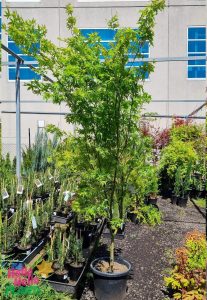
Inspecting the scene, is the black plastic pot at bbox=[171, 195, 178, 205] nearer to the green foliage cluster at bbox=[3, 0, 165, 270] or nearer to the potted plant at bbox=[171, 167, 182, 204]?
the potted plant at bbox=[171, 167, 182, 204]

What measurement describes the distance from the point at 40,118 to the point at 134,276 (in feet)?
36.1

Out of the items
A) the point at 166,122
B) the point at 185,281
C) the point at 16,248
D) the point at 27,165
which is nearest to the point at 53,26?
the point at 166,122

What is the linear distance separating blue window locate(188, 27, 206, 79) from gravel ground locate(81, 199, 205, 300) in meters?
8.59

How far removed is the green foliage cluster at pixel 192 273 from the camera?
2.64 m

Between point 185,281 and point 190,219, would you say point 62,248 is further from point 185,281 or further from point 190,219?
point 190,219

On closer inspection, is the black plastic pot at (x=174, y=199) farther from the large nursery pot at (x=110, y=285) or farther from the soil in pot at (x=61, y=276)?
the soil in pot at (x=61, y=276)

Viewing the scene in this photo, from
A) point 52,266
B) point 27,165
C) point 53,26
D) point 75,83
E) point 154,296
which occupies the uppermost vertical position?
point 53,26

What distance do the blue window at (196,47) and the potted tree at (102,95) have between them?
443 inches

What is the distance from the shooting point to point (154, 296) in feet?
9.86

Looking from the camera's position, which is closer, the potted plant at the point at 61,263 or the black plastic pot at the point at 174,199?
the potted plant at the point at 61,263

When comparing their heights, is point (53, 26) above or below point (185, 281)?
above

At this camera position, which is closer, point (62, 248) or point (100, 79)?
point (100, 79)

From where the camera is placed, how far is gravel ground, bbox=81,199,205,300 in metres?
3.14

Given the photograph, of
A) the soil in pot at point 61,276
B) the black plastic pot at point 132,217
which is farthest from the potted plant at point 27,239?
the black plastic pot at point 132,217
